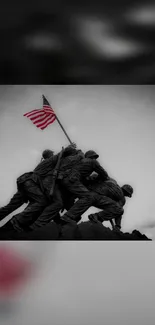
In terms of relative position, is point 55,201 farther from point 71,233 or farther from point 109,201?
point 109,201

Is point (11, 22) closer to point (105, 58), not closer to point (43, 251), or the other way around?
point (105, 58)

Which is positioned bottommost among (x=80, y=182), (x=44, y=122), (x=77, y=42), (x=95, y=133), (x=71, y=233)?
(x=71, y=233)

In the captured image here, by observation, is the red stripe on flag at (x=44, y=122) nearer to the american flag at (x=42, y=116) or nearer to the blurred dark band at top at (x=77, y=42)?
the american flag at (x=42, y=116)

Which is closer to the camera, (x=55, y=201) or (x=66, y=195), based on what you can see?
(x=55, y=201)

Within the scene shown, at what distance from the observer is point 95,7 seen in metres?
4.59

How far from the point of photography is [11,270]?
460 cm

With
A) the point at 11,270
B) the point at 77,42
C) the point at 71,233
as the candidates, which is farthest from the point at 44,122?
the point at 11,270

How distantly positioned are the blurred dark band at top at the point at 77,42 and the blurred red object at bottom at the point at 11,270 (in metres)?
1.93

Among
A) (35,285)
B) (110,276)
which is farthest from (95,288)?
(35,285)

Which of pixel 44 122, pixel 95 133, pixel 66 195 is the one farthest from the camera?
pixel 95 133

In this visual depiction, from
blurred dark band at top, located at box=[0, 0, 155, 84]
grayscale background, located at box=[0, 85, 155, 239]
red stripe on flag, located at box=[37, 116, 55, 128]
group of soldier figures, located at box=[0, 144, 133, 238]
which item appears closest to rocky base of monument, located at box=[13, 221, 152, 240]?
group of soldier figures, located at box=[0, 144, 133, 238]

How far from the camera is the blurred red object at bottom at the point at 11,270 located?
4508 mm

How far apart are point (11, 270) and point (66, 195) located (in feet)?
2.63

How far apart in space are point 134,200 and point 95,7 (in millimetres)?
1900
